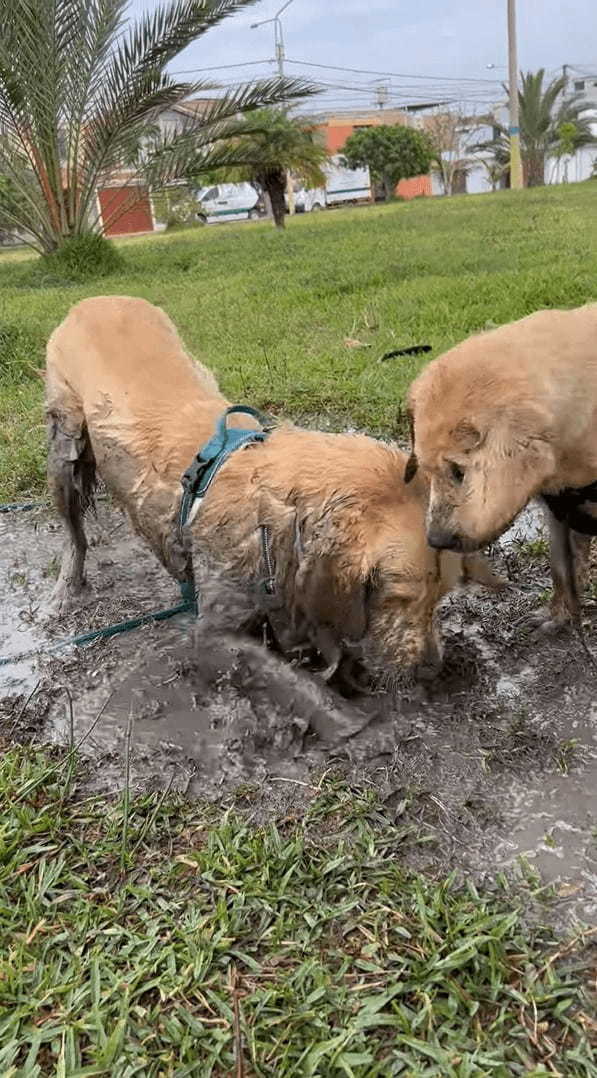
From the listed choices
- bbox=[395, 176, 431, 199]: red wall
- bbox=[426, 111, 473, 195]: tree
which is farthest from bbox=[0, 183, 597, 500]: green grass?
bbox=[395, 176, 431, 199]: red wall

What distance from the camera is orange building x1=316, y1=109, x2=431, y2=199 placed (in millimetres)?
65188

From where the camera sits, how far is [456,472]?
9.02 feet

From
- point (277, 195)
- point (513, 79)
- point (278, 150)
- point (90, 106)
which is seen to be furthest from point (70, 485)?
point (513, 79)

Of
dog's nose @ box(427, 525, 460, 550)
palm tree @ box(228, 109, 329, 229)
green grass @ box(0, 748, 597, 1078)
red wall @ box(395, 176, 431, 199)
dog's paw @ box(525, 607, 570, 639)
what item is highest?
palm tree @ box(228, 109, 329, 229)

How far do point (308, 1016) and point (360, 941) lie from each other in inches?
11.1

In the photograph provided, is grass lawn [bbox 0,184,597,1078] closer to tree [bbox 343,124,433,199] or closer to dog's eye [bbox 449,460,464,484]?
dog's eye [bbox 449,460,464,484]

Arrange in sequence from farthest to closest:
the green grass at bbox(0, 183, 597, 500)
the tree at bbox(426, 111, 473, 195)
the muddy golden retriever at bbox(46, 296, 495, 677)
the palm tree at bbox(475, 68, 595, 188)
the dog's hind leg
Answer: the tree at bbox(426, 111, 473, 195) < the palm tree at bbox(475, 68, 595, 188) < the green grass at bbox(0, 183, 597, 500) < the dog's hind leg < the muddy golden retriever at bbox(46, 296, 495, 677)

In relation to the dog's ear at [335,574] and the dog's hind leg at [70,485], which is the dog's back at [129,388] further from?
the dog's ear at [335,574]

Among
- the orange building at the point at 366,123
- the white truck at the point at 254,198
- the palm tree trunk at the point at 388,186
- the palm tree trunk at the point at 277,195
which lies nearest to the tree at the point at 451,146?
the orange building at the point at 366,123

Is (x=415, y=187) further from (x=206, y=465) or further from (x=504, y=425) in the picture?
(x=504, y=425)

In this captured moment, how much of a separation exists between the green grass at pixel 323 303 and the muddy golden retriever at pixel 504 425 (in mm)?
3058

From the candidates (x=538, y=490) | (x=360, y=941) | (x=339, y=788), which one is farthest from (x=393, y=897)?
(x=538, y=490)

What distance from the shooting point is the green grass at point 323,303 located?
22.7 feet

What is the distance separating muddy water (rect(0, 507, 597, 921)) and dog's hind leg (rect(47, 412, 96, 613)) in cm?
41
